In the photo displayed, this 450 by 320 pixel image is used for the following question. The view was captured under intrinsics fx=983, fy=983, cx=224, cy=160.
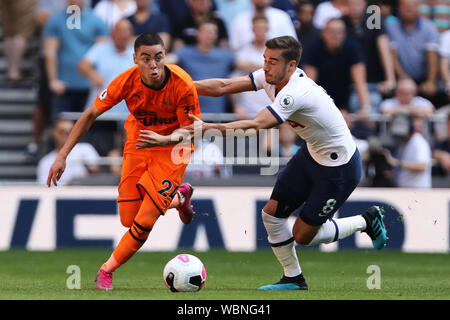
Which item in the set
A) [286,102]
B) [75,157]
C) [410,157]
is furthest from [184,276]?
[410,157]

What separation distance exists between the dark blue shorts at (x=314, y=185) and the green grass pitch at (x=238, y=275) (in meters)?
0.77

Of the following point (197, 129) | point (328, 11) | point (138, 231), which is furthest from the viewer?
point (328, 11)

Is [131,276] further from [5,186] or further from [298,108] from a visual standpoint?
[5,186]

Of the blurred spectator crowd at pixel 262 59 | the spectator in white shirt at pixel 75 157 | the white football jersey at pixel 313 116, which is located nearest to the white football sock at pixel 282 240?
the white football jersey at pixel 313 116

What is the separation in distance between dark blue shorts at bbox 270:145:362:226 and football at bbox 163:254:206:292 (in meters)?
1.05

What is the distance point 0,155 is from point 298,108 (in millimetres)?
8920

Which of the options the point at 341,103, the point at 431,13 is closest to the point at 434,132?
the point at 341,103

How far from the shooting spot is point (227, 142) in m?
14.2

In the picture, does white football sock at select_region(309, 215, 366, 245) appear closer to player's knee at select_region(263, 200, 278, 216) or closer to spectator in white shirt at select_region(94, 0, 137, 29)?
player's knee at select_region(263, 200, 278, 216)

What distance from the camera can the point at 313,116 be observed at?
29.1 feet

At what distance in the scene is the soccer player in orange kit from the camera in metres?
8.91

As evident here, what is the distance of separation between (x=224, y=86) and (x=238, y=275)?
103 inches

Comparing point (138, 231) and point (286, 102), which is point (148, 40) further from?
point (138, 231)

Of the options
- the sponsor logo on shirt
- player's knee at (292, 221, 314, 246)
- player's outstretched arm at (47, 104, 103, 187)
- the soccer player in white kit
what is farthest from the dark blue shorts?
player's outstretched arm at (47, 104, 103, 187)
